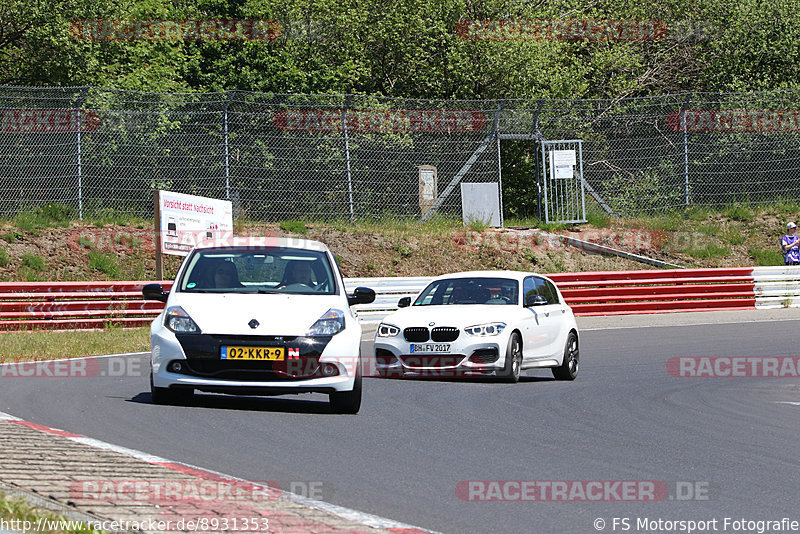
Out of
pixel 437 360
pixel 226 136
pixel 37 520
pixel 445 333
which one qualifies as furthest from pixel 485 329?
pixel 226 136

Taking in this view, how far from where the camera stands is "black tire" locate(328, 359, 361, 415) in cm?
1082

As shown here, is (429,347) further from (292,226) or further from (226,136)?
(292,226)

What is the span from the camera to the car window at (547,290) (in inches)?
628

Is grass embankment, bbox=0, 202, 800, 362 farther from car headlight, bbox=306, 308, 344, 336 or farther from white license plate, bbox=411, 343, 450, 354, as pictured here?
car headlight, bbox=306, 308, 344, 336

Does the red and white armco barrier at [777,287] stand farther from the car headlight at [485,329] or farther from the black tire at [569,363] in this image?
the car headlight at [485,329]

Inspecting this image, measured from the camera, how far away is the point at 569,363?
15250 millimetres

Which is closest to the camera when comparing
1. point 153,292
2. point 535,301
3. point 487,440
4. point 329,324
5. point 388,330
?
point 487,440

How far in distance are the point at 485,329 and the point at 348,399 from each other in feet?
11.9

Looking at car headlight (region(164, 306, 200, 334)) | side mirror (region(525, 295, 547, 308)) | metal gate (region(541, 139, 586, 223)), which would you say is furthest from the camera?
metal gate (region(541, 139, 586, 223))

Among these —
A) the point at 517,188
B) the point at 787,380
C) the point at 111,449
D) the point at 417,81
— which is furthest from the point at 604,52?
the point at 111,449

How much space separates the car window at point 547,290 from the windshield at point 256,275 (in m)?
4.70

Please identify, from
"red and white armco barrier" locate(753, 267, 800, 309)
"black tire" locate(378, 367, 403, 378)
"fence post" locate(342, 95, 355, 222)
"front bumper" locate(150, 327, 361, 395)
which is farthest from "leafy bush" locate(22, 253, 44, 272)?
"front bumper" locate(150, 327, 361, 395)

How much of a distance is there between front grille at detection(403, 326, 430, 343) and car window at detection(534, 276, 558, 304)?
7.26 ft

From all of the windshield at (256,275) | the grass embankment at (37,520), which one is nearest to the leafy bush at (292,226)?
the windshield at (256,275)
